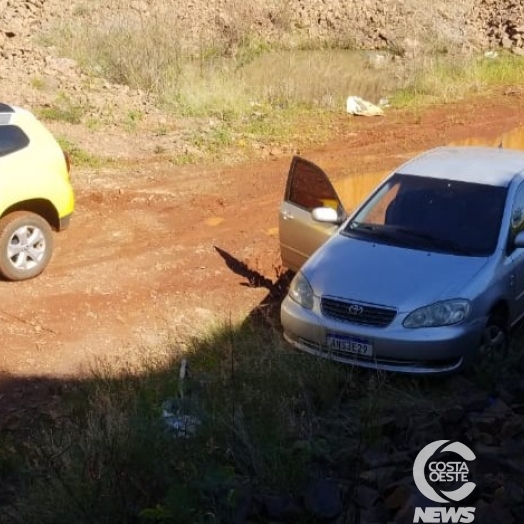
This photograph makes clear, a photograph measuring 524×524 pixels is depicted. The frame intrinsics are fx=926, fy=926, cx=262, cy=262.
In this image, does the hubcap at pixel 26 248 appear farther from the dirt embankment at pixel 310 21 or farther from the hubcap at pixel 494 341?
the dirt embankment at pixel 310 21

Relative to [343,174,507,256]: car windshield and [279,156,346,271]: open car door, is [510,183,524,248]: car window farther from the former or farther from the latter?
[279,156,346,271]: open car door

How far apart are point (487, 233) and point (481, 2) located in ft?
72.2

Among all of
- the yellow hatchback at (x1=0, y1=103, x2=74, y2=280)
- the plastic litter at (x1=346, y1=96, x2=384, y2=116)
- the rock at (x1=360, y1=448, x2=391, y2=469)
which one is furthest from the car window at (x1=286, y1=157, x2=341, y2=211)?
the plastic litter at (x1=346, y1=96, x2=384, y2=116)

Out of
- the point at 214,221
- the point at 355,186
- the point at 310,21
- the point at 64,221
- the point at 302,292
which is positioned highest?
the point at 302,292

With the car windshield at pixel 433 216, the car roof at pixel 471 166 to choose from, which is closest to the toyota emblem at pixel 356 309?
the car windshield at pixel 433 216

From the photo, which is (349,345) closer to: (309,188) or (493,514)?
(309,188)

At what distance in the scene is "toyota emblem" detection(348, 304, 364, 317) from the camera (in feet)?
23.1

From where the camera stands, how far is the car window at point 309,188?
28.5 feet

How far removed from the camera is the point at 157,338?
30.0 ft

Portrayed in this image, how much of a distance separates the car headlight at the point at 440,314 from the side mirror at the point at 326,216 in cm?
165

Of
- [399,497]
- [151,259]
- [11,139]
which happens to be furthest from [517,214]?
[11,139]

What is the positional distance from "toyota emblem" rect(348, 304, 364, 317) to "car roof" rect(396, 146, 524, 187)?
1.84 meters

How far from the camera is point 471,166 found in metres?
8.43

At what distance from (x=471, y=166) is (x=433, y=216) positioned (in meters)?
0.82
